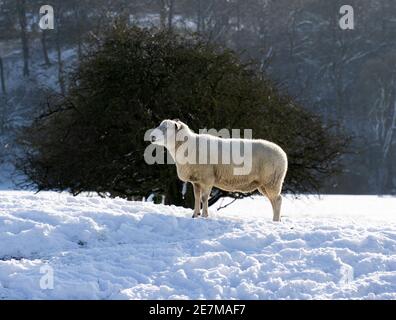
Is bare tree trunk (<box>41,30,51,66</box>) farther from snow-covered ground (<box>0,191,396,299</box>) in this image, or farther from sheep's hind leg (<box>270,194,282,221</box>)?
sheep's hind leg (<box>270,194,282,221</box>)

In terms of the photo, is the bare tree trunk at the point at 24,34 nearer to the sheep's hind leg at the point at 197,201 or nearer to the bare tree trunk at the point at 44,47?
the bare tree trunk at the point at 44,47

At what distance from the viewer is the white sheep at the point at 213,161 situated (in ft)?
45.8

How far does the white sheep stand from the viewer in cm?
1396

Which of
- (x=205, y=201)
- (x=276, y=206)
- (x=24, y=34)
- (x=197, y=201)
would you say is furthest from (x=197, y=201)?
(x=24, y=34)

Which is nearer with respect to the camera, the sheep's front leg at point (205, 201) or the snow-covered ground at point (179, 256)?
the snow-covered ground at point (179, 256)

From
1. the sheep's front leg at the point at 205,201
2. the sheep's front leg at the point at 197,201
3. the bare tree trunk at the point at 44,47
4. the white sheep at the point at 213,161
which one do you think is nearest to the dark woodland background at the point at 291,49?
the bare tree trunk at the point at 44,47

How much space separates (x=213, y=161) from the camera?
46.0 ft

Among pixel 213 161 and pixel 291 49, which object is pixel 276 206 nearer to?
pixel 213 161

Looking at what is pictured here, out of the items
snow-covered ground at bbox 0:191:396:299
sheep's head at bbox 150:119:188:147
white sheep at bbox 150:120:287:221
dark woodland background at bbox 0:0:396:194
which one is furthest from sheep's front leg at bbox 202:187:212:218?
dark woodland background at bbox 0:0:396:194

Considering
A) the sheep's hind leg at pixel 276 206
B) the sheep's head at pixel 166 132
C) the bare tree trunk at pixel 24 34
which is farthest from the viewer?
the bare tree trunk at pixel 24 34

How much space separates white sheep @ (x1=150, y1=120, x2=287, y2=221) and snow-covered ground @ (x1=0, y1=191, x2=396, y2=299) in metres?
0.85

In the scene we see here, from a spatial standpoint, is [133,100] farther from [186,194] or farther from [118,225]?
[118,225]

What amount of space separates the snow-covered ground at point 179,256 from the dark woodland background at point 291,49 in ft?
170
